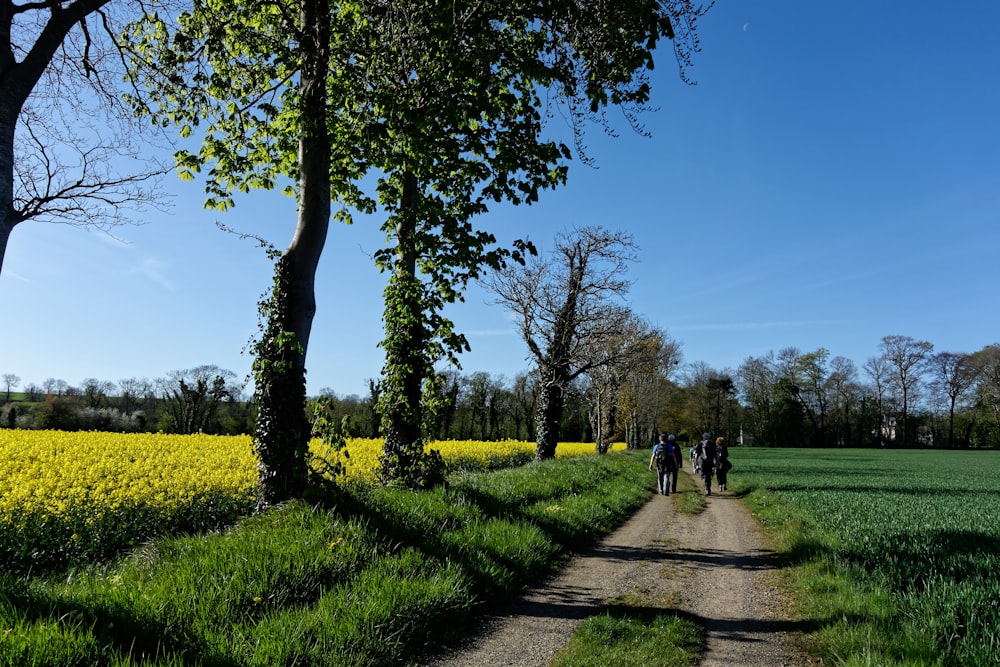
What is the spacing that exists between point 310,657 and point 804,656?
384cm

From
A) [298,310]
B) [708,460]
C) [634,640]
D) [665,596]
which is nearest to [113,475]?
[298,310]

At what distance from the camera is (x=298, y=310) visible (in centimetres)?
722

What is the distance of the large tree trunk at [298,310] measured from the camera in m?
6.97

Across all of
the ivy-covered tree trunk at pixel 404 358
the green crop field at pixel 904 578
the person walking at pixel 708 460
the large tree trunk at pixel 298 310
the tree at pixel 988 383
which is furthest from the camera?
the tree at pixel 988 383

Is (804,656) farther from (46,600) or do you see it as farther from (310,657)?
(46,600)

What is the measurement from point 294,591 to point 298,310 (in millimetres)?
3667

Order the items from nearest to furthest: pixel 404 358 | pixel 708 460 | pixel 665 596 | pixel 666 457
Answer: pixel 665 596 → pixel 404 358 → pixel 666 457 → pixel 708 460

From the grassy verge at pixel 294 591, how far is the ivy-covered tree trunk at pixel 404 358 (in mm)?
1583

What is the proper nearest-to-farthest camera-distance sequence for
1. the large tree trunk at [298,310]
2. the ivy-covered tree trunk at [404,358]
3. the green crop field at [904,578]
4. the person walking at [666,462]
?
the green crop field at [904,578], the large tree trunk at [298,310], the ivy-covered tree trunk at [404,358], the person walking at [666,462]

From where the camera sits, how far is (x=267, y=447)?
7.00m

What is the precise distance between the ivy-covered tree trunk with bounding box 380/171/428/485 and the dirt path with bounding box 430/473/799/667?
357 cm

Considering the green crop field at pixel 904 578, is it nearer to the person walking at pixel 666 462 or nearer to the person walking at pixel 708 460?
the person walking at pixel 666 462

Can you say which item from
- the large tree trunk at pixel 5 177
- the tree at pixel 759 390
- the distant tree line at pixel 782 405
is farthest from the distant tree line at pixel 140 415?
the tree at pixel 759 390

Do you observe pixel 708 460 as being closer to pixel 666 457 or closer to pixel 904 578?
pixel 666 457
